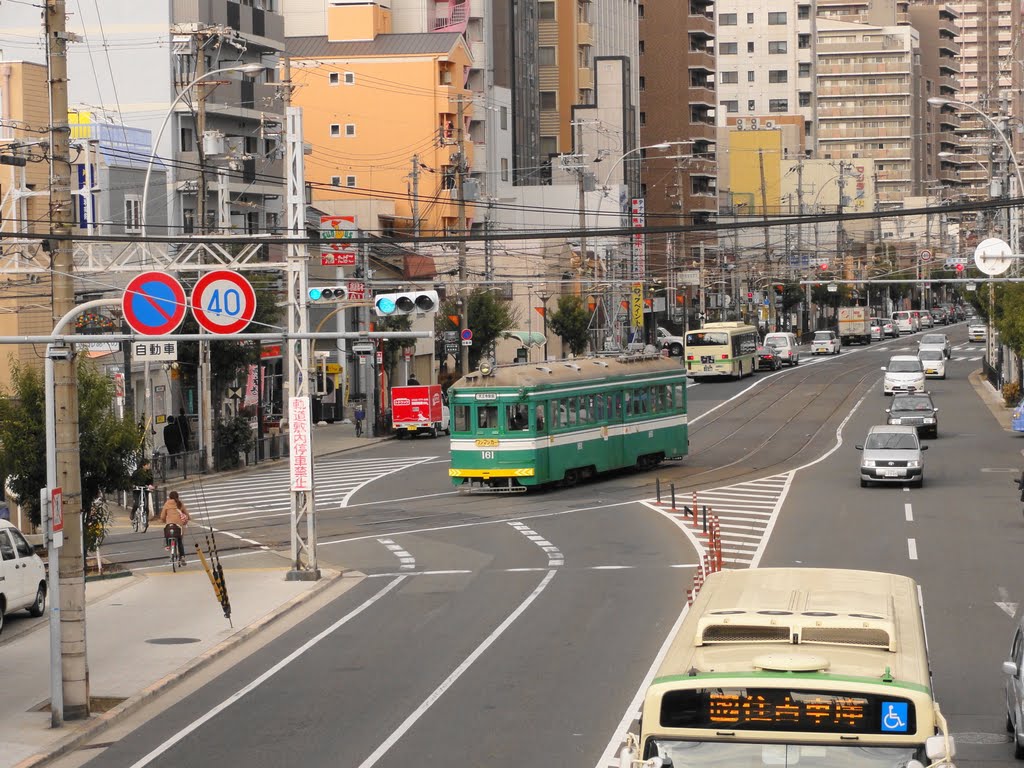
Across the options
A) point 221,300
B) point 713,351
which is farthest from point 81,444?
point 713,351

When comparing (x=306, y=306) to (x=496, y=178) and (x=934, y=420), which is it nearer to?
(x=934, y=420)

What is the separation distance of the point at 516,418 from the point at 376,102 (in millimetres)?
55066

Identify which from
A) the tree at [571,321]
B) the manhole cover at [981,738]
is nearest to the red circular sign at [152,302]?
the manhole cover at [981,738]

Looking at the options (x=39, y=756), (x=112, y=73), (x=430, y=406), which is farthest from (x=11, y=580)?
(x=112, y=73)

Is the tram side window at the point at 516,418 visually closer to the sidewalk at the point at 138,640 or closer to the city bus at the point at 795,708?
the sidewalk at the point at 138,640

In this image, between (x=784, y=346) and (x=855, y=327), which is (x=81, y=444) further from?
(x=855, y=327)

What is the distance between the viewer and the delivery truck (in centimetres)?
11938

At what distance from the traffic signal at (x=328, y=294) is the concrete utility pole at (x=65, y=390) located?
16.2 m

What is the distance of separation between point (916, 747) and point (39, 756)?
10935 mm

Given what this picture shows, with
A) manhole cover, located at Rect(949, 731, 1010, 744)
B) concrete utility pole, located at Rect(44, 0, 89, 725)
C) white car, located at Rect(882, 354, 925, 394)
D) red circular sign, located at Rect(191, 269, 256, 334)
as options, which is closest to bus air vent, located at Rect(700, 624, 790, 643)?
manhole cover, located at Rect(949, 731, 1010, 744)

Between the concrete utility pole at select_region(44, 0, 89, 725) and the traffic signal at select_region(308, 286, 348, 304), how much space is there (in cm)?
1624

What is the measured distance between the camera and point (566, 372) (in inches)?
1670

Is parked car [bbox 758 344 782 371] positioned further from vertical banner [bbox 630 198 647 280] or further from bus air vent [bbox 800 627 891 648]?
bus air vent [bbox 800 627 891 648]

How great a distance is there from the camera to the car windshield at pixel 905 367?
68.6 metres
